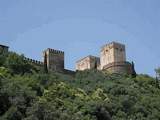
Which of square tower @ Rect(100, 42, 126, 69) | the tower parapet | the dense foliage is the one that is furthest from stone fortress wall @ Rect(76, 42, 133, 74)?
the tower parapet

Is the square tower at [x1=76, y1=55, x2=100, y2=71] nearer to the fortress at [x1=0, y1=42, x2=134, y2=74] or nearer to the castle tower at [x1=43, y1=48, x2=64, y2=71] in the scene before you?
the fortress at [x1=0, y1=42, x2=134, y2=74]

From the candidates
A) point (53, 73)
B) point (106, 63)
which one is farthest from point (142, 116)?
point (106, 63)

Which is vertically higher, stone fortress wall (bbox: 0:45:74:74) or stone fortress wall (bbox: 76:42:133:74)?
stone fortress wall (bbox: 76:42:133:74)

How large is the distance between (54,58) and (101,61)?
11.9 meters

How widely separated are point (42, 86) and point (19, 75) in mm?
2646

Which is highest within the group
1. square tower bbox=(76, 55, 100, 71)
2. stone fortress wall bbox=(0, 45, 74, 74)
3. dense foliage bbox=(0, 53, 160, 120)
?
square tower bbox=(76, 55, 100, 71)

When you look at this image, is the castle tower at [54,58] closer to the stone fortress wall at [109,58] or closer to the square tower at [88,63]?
the stone fortress wall at [109,58]

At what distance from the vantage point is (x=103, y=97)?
65.8m

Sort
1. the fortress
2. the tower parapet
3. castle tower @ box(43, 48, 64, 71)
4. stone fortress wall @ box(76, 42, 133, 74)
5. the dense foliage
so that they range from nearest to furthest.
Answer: the dense foliage
the tower parapet
the fortress
castle tower @ box(43, 48, 64, 71)
stone fortress wall @ box(76, 42, 133, 74)

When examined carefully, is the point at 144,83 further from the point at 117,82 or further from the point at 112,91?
the point at 112,91

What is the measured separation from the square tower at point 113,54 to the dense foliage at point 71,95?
959cm

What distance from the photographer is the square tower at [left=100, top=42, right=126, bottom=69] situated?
88000mm

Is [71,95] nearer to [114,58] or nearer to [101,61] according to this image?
[114,58]

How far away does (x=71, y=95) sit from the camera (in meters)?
65.0
